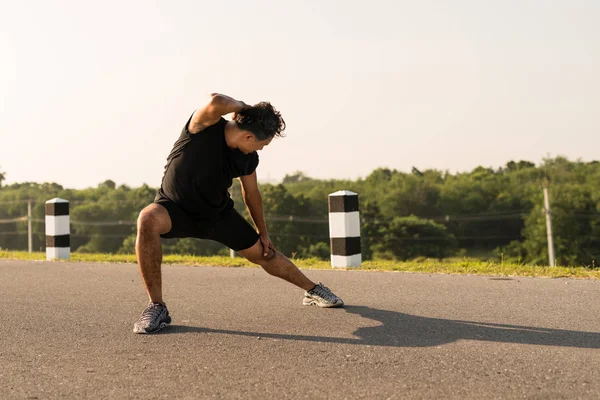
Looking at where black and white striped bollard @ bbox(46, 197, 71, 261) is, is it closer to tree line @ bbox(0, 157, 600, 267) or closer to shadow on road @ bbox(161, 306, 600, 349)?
shadow on road @ bbox(161, 306, 600, 349)

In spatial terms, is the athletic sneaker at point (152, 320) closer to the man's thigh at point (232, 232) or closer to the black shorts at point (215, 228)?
the black shorts at point (215, 228)

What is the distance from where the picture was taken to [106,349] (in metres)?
3.98

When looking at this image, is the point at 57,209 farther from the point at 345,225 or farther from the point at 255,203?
the point at 255,203

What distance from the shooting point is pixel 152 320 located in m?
4.41

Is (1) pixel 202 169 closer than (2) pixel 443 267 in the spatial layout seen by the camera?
Yes

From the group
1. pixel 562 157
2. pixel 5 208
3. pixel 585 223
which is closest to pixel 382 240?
pixel 585 223

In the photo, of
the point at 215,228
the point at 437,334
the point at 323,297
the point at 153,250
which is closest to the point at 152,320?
the point at 153,250

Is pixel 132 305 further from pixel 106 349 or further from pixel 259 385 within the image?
pixel 259 385

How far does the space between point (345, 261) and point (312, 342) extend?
4193mm

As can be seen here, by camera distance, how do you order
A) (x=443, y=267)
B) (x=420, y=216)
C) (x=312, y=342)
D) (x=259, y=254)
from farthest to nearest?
(x=420, y=216), (x=443, y=267), (x=259, y=254), (x=312, y=342)

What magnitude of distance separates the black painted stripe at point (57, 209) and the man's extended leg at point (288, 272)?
249 inches

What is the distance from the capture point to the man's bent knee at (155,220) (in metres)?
4.59

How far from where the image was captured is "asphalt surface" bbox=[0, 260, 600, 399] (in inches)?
123

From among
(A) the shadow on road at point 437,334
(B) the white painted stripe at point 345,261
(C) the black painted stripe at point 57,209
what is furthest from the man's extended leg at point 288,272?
(C) the black painted stripe at point 57,209
